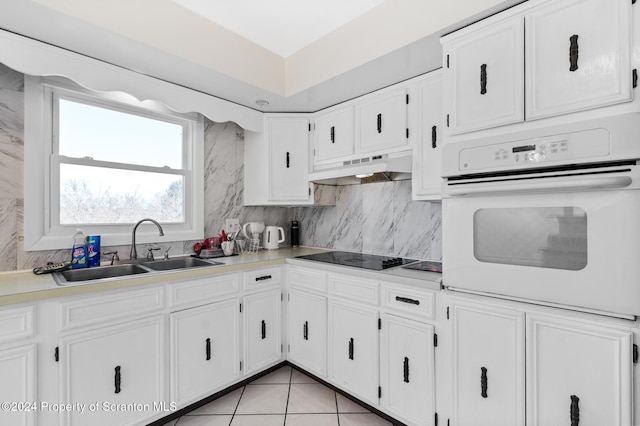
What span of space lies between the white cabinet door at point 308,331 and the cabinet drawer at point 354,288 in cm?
15

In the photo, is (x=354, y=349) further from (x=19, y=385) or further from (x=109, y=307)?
(x=19, y=385)

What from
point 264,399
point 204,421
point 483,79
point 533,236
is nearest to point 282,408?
point 264,399

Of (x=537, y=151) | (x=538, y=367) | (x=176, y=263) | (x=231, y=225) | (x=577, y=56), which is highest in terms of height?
(x=577, y=56)

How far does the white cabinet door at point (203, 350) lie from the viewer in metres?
1.85

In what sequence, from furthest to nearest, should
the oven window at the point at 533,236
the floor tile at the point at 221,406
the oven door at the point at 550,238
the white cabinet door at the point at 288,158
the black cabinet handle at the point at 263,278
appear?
1. the white cabinet door at the point at 288,158
2. the black cabinet handle at the point at 263,278
3. the floor tile at the point at 221,406
4. the oven window at the point at 533,236
5. the oven door at the point at 550,238

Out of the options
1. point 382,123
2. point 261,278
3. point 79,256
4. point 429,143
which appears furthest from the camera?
point 261,278

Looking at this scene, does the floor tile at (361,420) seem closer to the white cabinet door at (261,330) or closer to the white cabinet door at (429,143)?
the white cabinet door at (261,330)

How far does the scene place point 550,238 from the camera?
4.14 feet

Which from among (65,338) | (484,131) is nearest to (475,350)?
(484,131)

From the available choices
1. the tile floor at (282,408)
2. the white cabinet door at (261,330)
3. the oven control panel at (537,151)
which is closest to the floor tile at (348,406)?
the tile floor at (282,408)

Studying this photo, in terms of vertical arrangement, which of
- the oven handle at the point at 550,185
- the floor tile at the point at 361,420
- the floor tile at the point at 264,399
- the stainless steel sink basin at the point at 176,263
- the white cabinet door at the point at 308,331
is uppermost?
the oven handle at the point at 550,185

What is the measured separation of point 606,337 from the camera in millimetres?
1125

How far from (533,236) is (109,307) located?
6.95 feet

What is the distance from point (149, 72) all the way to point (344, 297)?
201 centimetres
